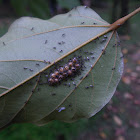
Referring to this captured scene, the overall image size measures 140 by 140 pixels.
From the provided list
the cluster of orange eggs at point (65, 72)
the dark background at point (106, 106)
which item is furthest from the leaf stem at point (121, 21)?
the cluster of orange eggs at point (65, 72)

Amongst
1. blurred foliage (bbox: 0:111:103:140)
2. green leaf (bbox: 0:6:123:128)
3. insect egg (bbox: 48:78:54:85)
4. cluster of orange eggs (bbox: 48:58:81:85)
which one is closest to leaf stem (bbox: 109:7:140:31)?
green leaf (bbox: 0:6:123:128)

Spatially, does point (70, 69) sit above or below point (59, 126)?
above

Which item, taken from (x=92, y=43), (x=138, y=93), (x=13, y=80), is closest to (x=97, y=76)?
(x=92, y=43)

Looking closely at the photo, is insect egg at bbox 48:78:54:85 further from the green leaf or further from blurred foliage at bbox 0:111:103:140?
blurred foliage at bbox 0:111:103:140

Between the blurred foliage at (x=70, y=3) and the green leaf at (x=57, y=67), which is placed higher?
the blurred foliage at (x=70, y=3)

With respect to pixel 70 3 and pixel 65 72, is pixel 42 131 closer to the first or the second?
pixel 65 72

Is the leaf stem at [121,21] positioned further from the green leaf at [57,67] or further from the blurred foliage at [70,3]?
the blurred foliage at [70,3]

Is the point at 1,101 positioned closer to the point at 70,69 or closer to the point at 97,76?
the point at 70,69
